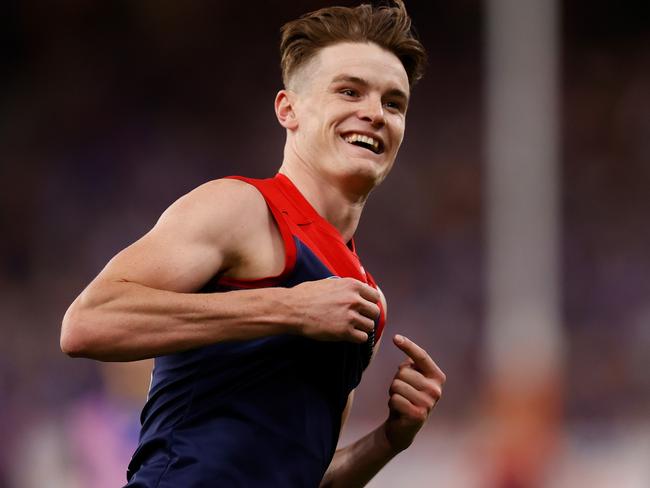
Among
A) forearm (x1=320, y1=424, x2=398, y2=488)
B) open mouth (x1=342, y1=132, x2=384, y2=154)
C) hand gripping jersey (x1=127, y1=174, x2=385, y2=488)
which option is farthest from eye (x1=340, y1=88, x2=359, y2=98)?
forearm (x1=320, y1=424, x2=398, y2=488)

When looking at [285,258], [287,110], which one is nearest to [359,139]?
[287,110]

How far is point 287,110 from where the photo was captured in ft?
9.05

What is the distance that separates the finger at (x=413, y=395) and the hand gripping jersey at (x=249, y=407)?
12.3 inches

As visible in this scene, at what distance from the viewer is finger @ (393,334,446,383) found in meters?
2.58

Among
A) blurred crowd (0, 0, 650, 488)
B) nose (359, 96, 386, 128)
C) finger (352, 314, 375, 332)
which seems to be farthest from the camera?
blurred crowd (0, 0, 650, 488)

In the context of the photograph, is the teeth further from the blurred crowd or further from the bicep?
the blurred crowd

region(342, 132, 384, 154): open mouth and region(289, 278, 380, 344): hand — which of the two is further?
region(342, 132, 384, 154): open mouth

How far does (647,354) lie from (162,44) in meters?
4.78

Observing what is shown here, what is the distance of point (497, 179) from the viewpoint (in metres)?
7.70

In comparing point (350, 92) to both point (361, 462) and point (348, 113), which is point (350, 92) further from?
point (361, 462)

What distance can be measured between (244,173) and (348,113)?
582 centimetres

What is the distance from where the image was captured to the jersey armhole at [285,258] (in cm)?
226

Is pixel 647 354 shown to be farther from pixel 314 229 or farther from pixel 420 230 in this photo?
pixel 314 229

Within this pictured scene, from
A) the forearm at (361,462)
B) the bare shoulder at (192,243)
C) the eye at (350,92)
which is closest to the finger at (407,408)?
the forearm at (361,462)
